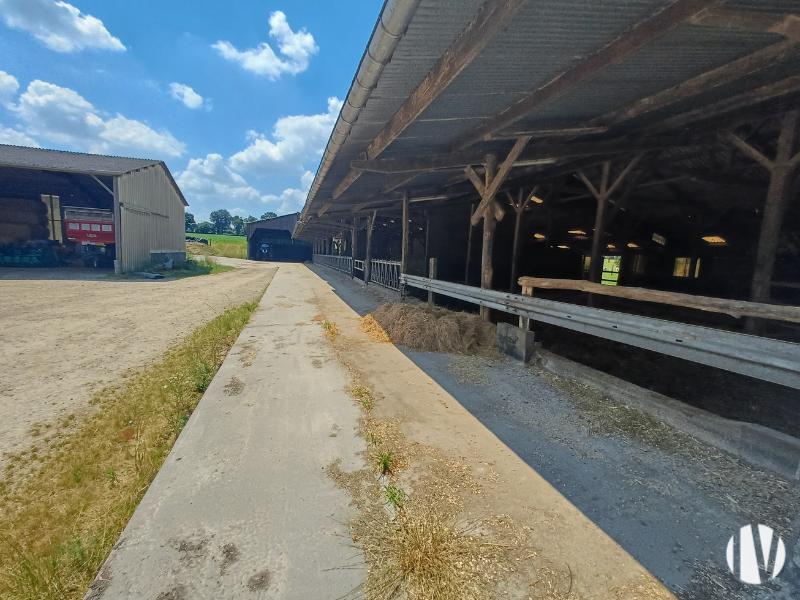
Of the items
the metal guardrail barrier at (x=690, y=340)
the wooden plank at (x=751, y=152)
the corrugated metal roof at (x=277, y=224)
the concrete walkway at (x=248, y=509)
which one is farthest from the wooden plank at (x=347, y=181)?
the corrugated metal roof at (x=277, y=224)

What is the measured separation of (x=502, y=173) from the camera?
209 inches

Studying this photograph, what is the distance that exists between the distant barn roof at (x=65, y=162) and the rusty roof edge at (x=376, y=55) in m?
19.8

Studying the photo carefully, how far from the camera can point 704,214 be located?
11523 mm

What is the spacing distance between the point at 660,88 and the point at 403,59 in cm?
291

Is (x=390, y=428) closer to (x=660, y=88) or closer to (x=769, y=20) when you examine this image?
(x=769, y=20)

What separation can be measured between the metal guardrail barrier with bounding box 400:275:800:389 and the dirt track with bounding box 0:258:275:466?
539cm

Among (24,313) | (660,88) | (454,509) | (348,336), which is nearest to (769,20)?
(660,88)

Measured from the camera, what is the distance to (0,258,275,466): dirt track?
371 centimetres

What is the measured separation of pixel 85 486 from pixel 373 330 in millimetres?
4318

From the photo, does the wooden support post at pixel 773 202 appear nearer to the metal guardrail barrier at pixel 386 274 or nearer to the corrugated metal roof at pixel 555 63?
the corrugated metal roof at pixel 555 63

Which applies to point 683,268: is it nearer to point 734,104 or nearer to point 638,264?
point 638,264

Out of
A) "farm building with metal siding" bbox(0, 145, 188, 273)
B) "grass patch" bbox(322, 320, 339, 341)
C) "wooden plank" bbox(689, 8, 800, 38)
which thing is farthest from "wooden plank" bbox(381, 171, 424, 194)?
"farm building with metal siding" bbox(0, 145, 188, 273)

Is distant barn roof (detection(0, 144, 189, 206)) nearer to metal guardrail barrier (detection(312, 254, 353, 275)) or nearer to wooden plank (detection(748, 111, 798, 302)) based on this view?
metal guardrail barrier (detection(312, 254, 353, 275))

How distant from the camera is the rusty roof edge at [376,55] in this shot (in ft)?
8.34
